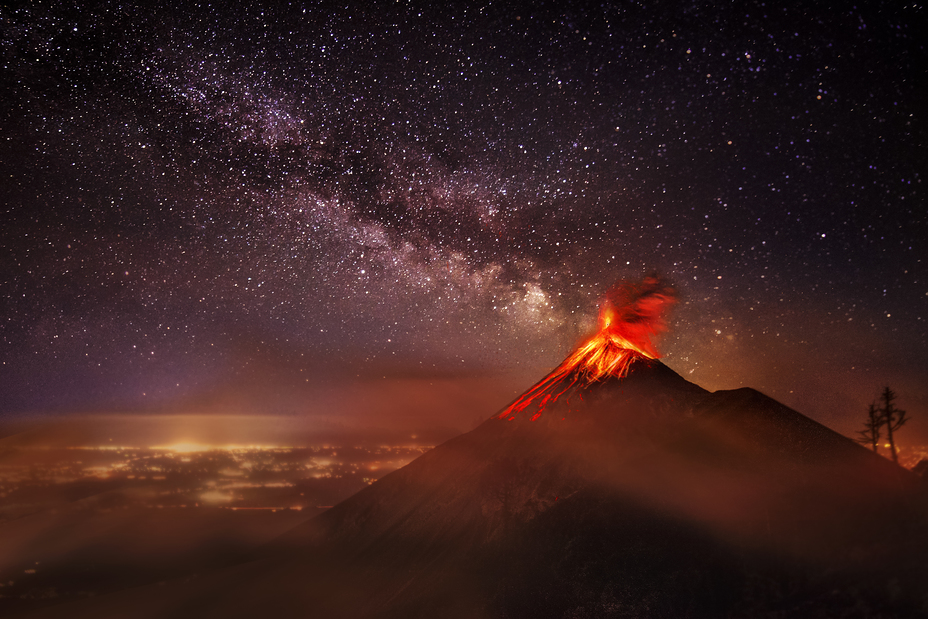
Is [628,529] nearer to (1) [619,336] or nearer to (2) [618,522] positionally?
(2) [618,522]

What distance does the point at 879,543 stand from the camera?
11562mm

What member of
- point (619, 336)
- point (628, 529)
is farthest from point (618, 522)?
point (619, 336)

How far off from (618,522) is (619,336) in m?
12.5

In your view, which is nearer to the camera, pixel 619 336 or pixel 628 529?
pixel 628 529

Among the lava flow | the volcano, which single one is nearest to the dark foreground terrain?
the volcano

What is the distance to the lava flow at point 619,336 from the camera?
24641mm

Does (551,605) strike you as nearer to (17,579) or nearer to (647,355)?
(647,355)

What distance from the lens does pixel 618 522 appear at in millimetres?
15938

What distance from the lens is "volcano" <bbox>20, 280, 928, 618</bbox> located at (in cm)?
1203

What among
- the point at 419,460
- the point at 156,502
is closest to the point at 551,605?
the point at 419,460

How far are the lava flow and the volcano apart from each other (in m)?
0.09

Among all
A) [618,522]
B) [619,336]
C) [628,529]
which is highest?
[619,336]

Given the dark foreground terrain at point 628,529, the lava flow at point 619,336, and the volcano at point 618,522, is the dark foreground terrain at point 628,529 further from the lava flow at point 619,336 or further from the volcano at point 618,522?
the lava flow at point 619,336

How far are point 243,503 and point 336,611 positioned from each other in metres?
111
